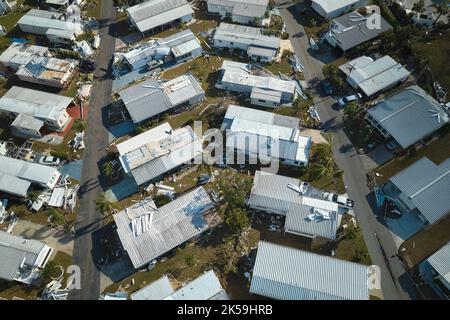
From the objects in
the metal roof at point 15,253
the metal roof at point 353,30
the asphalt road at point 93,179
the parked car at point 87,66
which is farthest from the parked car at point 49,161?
the metal roof at point 353,30

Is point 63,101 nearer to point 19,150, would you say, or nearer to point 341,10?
point 19,150

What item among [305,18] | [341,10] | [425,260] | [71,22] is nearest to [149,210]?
[425,260]

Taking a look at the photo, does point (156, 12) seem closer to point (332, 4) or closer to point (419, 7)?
point (332, 4)

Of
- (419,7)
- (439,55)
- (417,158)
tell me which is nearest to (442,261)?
(417,158)

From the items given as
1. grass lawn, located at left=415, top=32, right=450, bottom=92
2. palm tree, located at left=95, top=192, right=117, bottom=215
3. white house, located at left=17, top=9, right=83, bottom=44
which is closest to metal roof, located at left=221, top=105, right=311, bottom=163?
palm tree, located at left=95, top=192, right=117, bottom=215

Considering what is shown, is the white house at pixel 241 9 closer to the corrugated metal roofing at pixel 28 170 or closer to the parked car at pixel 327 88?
the parked car at pixel 327 88

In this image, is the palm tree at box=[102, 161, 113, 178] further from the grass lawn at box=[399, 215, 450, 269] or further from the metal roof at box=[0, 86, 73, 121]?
the grass lawn at box=[399, 215, 450, 269]
